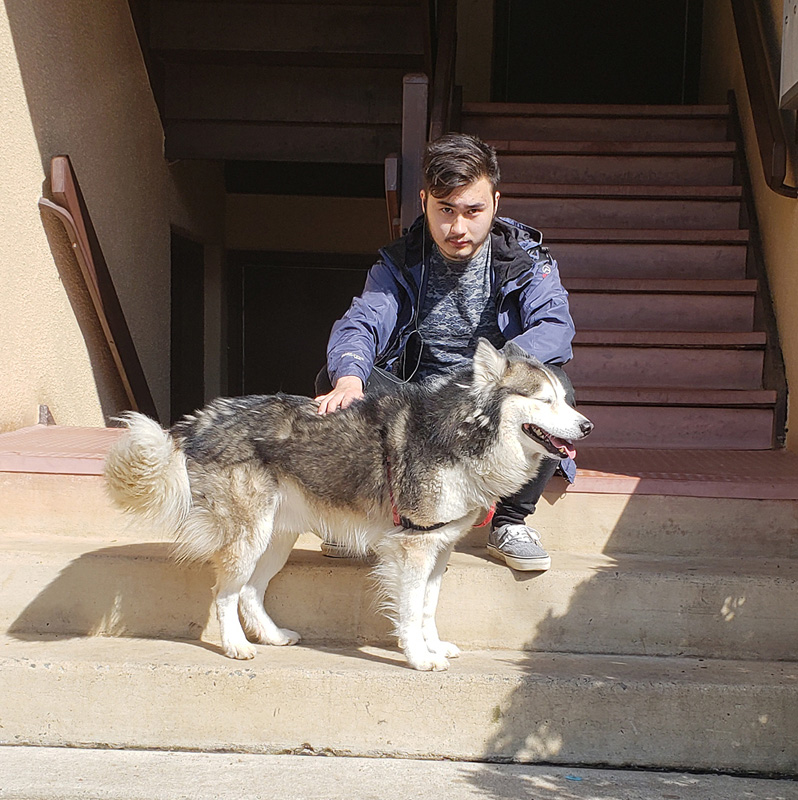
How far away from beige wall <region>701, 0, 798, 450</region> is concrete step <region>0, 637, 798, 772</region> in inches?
78.9

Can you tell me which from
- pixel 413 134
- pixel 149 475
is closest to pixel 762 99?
pixel 413 134

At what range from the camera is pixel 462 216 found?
3.27 metres

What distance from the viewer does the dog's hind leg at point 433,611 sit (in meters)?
3.08

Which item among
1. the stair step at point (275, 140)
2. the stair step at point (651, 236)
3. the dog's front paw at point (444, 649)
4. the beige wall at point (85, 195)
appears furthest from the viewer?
the stair step at point (275, 140)

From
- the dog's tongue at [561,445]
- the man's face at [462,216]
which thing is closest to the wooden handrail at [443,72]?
the man's face at [462,216]

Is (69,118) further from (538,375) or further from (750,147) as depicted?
(750,147)

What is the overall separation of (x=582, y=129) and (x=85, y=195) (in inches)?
146

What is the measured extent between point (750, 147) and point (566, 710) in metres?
4.55

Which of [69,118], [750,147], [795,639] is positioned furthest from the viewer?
[750,147]

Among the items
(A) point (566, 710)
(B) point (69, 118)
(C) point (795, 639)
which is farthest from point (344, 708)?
(B) point (69, 118)

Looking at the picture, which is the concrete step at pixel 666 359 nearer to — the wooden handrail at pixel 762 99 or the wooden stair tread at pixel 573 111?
the wooden handrail at pixel 762 99

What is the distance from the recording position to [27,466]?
3.74m

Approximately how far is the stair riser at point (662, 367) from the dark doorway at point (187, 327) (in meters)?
4.02

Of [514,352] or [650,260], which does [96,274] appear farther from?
[650,260]
